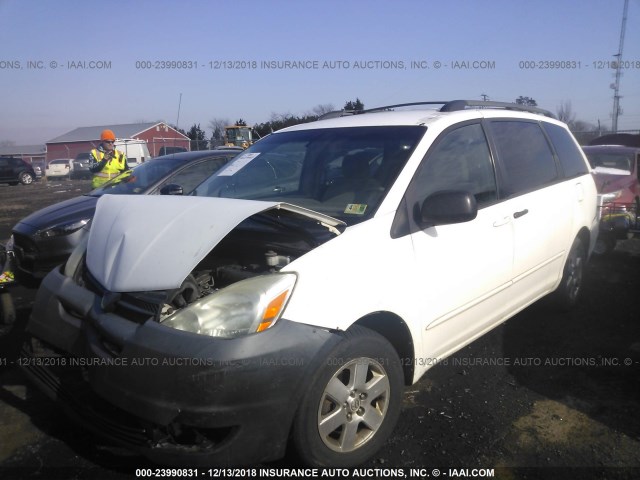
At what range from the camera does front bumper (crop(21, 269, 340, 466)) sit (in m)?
1.99

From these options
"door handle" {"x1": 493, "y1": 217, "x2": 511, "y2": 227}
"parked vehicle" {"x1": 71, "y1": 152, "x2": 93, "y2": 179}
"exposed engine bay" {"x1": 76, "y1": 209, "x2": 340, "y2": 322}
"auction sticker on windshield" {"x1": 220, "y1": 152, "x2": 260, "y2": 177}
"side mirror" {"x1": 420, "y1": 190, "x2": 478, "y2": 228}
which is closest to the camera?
"exposed engine bay" {"x1": 76, "y1": 209, "x2": 340, "y2": 322}

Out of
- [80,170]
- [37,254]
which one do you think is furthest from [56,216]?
[80,170]

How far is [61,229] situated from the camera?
5301 millimetres

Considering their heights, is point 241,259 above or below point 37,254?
above

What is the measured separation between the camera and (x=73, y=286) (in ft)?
8.68

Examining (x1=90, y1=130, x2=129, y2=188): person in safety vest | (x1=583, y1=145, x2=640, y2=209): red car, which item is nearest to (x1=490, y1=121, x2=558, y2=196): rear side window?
(x1=583, y1=145, x2=640, y2=209): red car

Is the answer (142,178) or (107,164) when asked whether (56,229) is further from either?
(107,164)

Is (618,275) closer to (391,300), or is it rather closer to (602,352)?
(602,352)

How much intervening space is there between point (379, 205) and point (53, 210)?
4.45 m

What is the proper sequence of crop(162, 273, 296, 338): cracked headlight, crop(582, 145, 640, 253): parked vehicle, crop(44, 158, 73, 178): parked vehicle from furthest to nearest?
crop(44, 158, 73, 178): parked vehicle
crop(582, 145, 640, 253): parked vehicle
crop(162, 273, 296, 338): cracked headlight

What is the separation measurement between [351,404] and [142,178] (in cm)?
474

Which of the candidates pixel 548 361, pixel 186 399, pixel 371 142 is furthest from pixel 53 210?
pixel 548 361

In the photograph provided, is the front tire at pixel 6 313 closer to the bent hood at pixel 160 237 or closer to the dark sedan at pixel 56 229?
the dark sedan at pixel 56 229

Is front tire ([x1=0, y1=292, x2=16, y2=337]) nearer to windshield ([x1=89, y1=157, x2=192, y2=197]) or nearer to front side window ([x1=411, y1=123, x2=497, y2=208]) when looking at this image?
windshield ([x1=89, y1=157, x2=192, y2=197])
